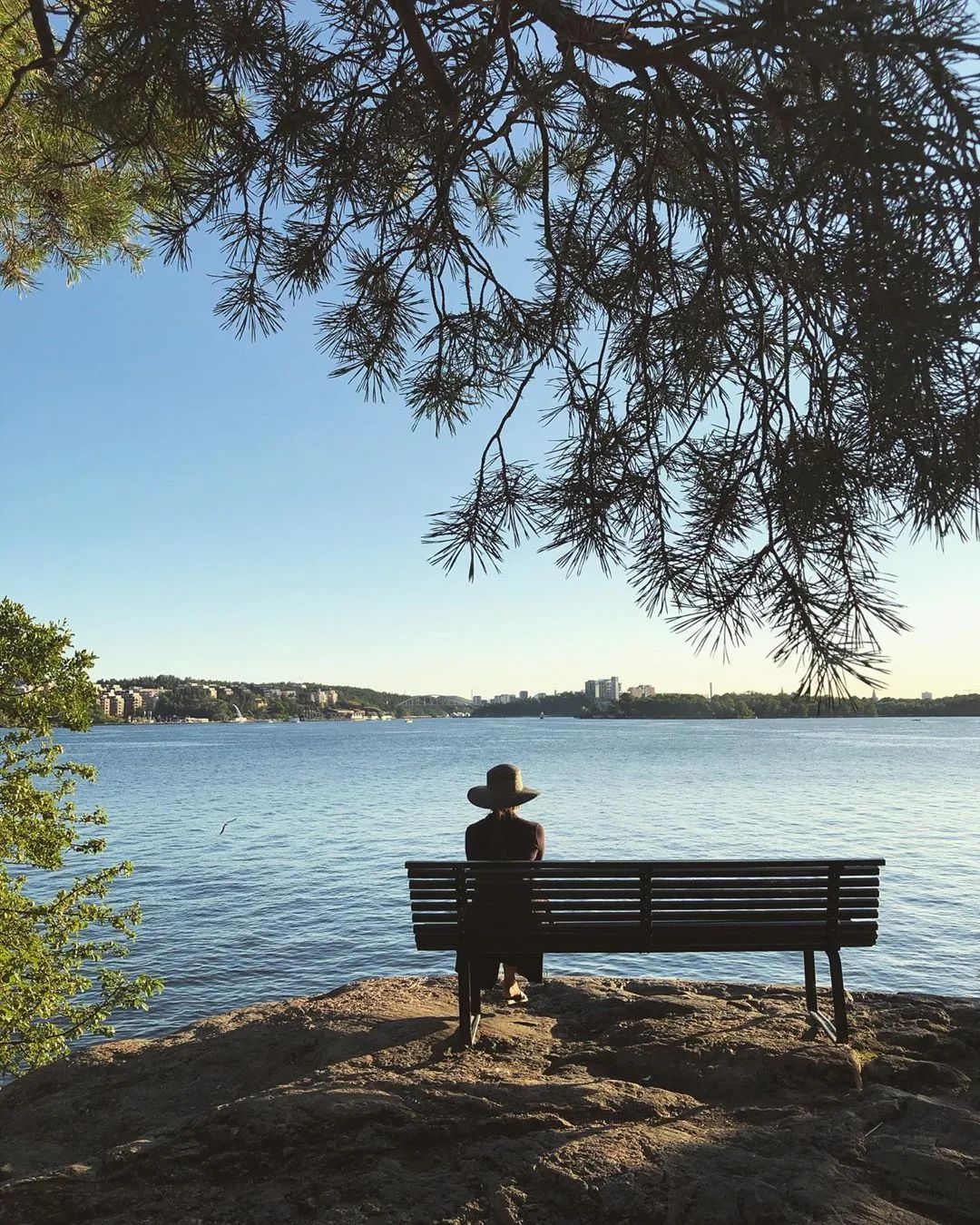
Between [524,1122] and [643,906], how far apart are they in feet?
4.47

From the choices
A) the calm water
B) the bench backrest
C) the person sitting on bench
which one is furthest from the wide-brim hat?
the calm water

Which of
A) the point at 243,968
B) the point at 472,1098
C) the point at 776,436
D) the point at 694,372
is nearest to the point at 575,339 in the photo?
the point at 694,372

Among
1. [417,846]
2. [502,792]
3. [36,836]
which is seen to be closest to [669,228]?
[502,792]

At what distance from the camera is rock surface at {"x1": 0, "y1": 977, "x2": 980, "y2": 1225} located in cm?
270

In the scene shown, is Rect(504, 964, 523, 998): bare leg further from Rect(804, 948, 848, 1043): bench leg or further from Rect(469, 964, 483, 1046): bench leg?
Rect(804, 948, 848, 1043): bench leg

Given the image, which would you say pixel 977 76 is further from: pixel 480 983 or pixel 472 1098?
pixel 480 983

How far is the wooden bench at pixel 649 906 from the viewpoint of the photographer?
4277 mm

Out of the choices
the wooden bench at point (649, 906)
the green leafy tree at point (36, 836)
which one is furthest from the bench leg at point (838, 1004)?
the green leafy tree at point (36, 836)

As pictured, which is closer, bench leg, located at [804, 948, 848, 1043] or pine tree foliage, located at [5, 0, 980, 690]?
pine tree foliage, located at [5, 0, 980, 690]

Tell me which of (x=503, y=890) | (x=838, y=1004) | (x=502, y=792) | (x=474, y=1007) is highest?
(x=502, y=792)

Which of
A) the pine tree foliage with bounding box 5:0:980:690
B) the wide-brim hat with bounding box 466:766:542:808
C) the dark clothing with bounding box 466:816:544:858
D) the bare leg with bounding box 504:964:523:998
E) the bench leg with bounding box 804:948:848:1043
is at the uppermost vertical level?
the pine tree foliage with bounding box 5:0:980:690

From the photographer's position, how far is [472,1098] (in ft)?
10.8

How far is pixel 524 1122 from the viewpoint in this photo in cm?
315

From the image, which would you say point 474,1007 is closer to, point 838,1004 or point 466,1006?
point 466,1006
